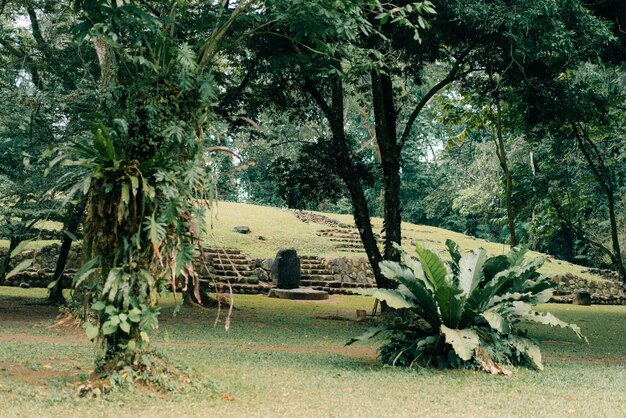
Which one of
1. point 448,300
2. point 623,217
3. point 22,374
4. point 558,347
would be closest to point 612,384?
point 448,300

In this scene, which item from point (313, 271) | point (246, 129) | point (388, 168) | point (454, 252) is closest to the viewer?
point (454, 252)

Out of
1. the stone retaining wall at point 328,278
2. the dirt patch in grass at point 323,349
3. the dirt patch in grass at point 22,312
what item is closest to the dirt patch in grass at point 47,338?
the dirt patch in grass at point 22,312

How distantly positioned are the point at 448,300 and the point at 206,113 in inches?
129

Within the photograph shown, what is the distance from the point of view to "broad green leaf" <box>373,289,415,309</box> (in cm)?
792

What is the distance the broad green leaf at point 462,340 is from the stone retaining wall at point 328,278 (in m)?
14.1

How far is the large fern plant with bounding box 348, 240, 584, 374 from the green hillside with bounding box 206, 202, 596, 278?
15.7 metres

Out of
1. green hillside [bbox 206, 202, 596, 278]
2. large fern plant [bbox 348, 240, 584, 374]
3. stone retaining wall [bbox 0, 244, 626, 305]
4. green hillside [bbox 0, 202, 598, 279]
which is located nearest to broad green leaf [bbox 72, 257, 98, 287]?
large fern plant [bbox 348, 240, 584, 374]

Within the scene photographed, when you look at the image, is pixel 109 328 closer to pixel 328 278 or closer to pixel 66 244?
pixel 66 244

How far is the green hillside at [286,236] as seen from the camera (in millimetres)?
26969

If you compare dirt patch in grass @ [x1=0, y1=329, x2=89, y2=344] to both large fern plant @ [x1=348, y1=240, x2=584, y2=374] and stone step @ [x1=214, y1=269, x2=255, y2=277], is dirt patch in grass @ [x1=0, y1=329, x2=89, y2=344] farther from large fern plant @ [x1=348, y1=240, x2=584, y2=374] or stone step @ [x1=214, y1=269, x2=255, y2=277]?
stone step @ [x1=214, y1=269, x2=255, y2=277]

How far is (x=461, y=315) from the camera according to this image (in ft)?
25.8

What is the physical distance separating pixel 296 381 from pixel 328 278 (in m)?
17.2

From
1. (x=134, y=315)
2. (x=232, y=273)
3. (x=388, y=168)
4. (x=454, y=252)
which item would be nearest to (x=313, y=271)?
(x=232, y=273)

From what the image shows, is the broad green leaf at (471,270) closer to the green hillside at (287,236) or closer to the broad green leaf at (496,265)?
the broad green leaf at (496,265)
